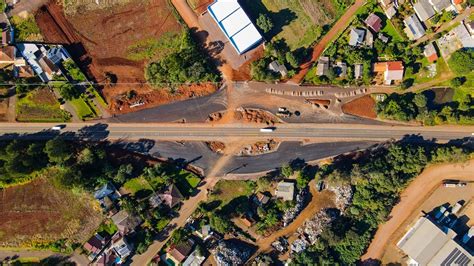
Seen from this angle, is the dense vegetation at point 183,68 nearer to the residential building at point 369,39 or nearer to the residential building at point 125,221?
the residential building at point 125,221

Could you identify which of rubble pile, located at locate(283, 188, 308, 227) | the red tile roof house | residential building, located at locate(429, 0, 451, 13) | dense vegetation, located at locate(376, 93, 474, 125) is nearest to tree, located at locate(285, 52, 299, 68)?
dense vegetation, located at locate(376, 93, 474, 125)

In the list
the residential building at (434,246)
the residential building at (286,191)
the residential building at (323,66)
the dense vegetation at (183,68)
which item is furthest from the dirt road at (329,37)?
the residential building at (434,246)

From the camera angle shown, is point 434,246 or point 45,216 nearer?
point 434,246

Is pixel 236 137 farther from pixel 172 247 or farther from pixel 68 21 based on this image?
pixel 68 21

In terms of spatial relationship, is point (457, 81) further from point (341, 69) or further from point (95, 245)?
point (95, 245)

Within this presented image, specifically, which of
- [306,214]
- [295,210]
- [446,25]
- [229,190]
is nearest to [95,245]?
[229,190]

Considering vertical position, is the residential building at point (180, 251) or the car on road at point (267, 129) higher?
the car on road at point (267, 129)
